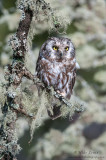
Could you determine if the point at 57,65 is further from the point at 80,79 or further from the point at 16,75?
the point at 80,79

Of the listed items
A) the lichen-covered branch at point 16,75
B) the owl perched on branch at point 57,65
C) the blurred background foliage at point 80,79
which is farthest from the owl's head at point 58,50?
the blurred background foliage at point 80,79

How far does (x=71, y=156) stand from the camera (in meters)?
10.1

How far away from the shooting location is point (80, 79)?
881 cm

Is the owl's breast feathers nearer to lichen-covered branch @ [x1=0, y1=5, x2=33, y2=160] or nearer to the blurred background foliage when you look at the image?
lichen-covered branch @ [x1=0, y1=5, x2=33, y2=160]

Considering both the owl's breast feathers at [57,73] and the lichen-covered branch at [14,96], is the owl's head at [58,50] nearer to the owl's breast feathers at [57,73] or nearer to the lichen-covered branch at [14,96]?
the owl's breast feathers at [57,73]

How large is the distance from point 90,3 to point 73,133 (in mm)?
3524

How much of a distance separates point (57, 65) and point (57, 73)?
11 centimetres

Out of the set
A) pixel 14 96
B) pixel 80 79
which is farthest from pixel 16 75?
pixel 80 79

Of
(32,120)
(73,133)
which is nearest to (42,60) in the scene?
(32,120)

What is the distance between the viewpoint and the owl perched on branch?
179 inches

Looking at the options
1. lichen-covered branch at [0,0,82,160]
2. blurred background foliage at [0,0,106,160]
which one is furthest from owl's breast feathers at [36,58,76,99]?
blurred background foliage at [0,0,106,160]

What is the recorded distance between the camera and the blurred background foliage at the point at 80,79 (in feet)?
29.8

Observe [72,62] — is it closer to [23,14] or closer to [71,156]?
[23,14]

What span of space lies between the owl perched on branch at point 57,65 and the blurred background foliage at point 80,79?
4.01 metres
